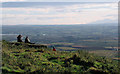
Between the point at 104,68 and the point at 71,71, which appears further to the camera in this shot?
the point at 104,68

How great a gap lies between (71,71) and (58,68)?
0.91 metres

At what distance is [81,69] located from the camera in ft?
43.4

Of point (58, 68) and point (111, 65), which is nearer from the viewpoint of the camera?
point (58, 68)

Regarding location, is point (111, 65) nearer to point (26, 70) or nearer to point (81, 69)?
point (81, 69)

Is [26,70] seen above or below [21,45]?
below

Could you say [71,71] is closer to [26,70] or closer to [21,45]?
[26,70]

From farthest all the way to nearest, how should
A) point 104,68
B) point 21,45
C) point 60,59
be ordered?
point 21,45 → point 60,59 → point 104,68

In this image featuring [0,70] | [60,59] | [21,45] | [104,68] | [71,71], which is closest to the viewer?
[0,70]

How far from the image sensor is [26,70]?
40.2 ft

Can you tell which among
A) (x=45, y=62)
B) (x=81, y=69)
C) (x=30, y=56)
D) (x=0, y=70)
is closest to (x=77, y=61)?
(x=81, y=69)

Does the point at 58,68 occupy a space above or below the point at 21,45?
below

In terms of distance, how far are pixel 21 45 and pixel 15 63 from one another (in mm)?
6677

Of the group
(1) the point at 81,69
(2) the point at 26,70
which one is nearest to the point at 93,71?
(1) the point at 81,69

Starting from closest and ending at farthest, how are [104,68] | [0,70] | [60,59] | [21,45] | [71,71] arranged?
1. [0,70]
2. [71,71]
3. [104,68]
4. [60,59]
5. [21,45]
